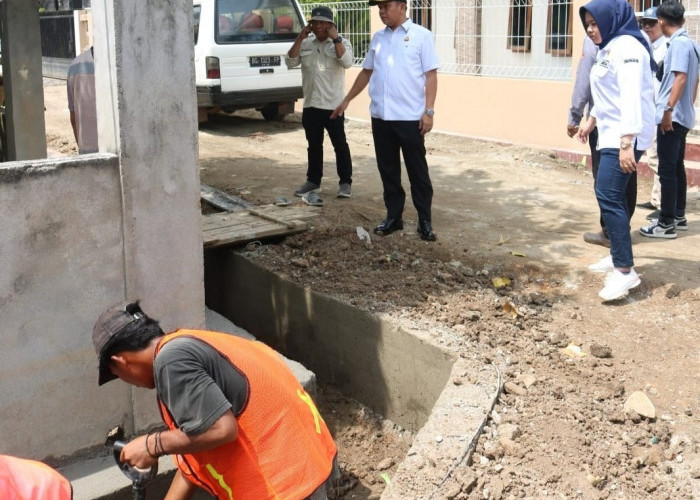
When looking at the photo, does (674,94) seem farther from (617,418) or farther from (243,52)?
(243,52)

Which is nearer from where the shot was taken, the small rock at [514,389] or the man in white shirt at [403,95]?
A: the small rock at [514,389]

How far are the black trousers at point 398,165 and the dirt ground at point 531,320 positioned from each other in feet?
0.86

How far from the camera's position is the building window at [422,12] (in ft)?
41.1

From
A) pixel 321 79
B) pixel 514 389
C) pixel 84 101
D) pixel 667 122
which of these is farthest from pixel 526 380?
pixel 321 79

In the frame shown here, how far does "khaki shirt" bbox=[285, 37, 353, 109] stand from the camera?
771 centimetres

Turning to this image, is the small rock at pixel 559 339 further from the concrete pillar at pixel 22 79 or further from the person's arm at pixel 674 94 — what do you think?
the concrete pillar at pixel 22 79

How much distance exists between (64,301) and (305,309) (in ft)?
7.21

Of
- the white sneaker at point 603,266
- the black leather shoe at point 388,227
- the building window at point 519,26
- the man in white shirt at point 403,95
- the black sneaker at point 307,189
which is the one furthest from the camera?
the building window at point 519,26

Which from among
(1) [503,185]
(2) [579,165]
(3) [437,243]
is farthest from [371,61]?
(2) [579,165]

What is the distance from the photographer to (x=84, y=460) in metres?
4.31

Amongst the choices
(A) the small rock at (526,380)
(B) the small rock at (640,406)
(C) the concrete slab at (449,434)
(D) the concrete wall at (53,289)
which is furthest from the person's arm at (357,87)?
(B) the small rock at (640,406)

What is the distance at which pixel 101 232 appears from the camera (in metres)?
3.98

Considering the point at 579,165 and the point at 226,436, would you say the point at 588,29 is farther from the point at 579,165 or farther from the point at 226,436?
the point at 579,165

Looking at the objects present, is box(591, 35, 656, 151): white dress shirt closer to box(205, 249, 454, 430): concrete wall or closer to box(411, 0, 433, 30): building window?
box(205, 249, 454, 430): concrete wall
